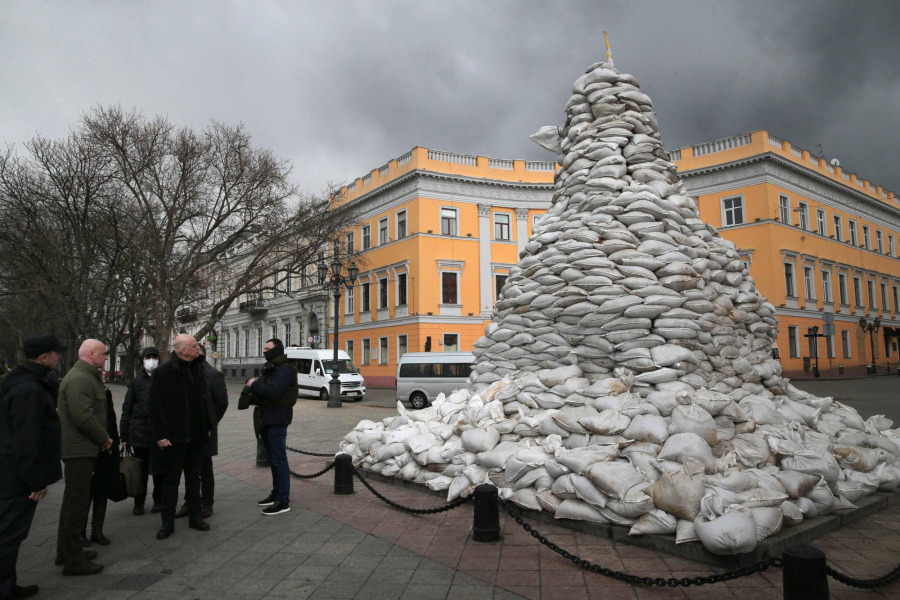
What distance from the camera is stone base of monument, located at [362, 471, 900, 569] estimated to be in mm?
3596

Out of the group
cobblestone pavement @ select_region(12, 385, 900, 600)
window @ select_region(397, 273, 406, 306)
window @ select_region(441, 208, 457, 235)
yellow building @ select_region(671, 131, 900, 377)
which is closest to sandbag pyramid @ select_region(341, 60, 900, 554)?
cobblestone pavement @ select_region(12, 385, 900, 600)

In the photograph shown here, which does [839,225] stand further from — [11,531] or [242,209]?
[11,531]

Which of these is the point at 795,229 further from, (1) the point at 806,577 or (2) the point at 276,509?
(1) the point at 806,577

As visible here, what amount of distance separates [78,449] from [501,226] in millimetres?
29925

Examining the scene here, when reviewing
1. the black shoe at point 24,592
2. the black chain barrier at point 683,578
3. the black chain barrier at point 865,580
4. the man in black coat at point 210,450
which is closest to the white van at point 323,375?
the man in black coat at point 210,450

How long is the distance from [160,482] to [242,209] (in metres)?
20.1

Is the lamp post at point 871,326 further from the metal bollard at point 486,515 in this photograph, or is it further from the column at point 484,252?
the metal bollard at point 486,515

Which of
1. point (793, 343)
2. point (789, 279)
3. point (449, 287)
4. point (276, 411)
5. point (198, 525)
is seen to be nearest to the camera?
point (198, 525)

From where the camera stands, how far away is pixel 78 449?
13.3ft

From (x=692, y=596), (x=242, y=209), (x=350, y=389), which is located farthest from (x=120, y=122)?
→ (x=692, y=596)

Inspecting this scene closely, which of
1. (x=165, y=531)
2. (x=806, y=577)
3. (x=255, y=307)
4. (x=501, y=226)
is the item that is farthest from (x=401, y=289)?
(x=806, y=577)

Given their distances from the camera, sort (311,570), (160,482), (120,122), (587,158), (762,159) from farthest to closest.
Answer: (762,159), (120,122), (587,158), (160,482), (311,570)

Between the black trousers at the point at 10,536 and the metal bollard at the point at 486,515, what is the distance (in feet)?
9.27

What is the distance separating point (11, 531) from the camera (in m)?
3.38
